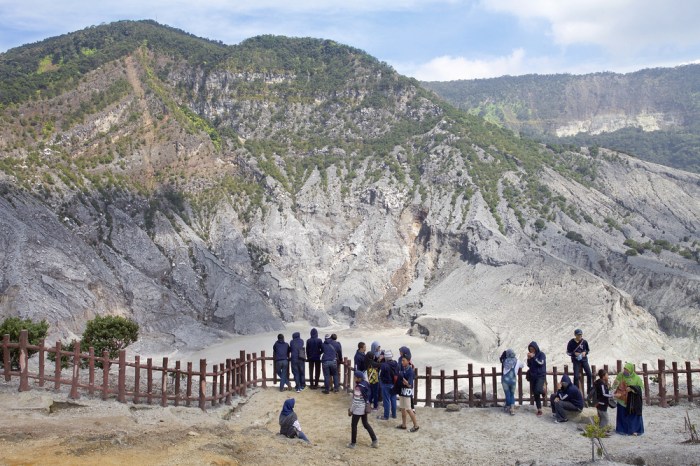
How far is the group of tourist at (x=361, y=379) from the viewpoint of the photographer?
541 inches

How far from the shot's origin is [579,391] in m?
15.9

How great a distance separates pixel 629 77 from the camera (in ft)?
598

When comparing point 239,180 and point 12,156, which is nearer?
point 12,156

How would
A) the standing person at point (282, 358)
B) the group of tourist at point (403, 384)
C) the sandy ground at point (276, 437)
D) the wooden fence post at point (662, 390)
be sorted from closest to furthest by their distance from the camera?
the sandy ground at point (276, 437) → the group of tourist at point (403, 384) → the wooden fence post at point (662, 390) → the standing person at point (282, 358)

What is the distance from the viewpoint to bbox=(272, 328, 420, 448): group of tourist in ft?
45.1

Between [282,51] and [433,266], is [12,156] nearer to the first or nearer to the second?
[433,266]

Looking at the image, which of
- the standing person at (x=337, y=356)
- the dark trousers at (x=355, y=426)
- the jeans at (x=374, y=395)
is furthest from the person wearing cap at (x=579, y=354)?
the dark trousers at (x=355, y=426)

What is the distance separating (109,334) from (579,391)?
19934 mm

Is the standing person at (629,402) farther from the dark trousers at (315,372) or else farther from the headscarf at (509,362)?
the dark trousers at (315,372)

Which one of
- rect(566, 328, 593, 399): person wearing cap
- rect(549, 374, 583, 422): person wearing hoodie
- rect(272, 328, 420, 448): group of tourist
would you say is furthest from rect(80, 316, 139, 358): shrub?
rect(549, 374, 583, 422): person wearing hoodie

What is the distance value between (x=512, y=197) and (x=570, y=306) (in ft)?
64.9

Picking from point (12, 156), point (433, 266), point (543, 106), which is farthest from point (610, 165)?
point (543, 106)

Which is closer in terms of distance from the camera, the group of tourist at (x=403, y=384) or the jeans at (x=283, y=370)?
the group of tourist at (x=403, y=384)

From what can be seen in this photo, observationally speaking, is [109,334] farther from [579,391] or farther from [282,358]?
[579,391]
